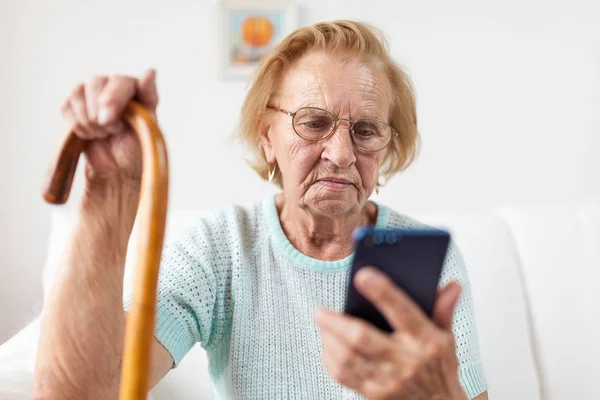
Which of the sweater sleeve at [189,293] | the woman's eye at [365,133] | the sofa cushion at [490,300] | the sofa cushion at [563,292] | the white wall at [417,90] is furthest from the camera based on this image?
the white wall at [417,90]

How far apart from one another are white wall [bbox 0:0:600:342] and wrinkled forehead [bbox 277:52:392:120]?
1074mm

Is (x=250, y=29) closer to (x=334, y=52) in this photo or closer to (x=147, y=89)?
(x=334, y=52)

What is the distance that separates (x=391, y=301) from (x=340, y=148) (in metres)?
0.58

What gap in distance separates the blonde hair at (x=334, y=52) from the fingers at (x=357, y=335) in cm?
69

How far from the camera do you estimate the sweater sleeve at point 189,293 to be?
1.04m

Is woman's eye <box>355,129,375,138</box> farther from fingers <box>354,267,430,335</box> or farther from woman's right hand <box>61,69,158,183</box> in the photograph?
fingers <box>354,267,430,335</box>

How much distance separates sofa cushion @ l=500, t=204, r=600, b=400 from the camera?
160cm

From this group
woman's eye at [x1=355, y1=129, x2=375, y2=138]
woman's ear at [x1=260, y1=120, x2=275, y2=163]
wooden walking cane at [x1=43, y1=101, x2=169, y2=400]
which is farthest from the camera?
woman's ear at [x1=260, y1=120, x2=275, y2=163]

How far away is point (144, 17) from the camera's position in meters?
2.15

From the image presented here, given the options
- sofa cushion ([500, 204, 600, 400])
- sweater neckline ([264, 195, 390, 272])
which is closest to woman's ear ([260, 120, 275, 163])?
sweater neckline ([264, 195, 390, 272])

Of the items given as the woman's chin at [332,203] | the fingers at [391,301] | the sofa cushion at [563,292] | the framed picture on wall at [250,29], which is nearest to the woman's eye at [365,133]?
the woman's chin at [332,203]

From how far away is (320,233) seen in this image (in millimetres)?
1228

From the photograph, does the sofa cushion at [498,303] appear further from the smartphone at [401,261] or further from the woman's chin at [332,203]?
the smartphone at [401,261]

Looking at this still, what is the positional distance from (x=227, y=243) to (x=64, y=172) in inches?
22.2
